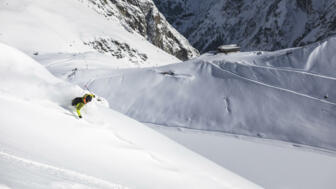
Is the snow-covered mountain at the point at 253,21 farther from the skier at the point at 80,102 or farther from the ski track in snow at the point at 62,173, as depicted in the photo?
the ski track in snow at the point at 62,173

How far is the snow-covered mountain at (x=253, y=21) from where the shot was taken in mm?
61062

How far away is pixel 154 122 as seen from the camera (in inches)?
295

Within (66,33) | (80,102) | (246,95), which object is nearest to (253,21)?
(66,33)

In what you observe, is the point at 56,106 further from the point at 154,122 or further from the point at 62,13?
the point at 62,13

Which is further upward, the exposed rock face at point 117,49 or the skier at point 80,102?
the skier at point 80,102

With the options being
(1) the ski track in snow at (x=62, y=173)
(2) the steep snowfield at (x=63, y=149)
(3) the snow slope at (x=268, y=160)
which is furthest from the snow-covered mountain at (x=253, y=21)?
(1) the ski track in snow at (x=62, y=173)

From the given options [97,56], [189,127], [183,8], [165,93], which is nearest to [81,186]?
[189,127]

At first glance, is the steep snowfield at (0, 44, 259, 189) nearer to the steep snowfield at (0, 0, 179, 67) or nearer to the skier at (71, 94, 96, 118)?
the skier at (71, 94, 96, 118)

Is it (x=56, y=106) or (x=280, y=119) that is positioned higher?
(x=56, y=106)

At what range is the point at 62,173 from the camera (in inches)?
76.8

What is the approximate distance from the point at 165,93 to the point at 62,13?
26792 mm

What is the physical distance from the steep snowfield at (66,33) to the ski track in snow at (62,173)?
1585cm

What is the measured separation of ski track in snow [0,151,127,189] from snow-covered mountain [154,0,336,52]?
2261 inches

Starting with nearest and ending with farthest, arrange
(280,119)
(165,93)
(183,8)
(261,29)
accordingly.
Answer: (280,119), (165,93), (261,29), (183,8)
